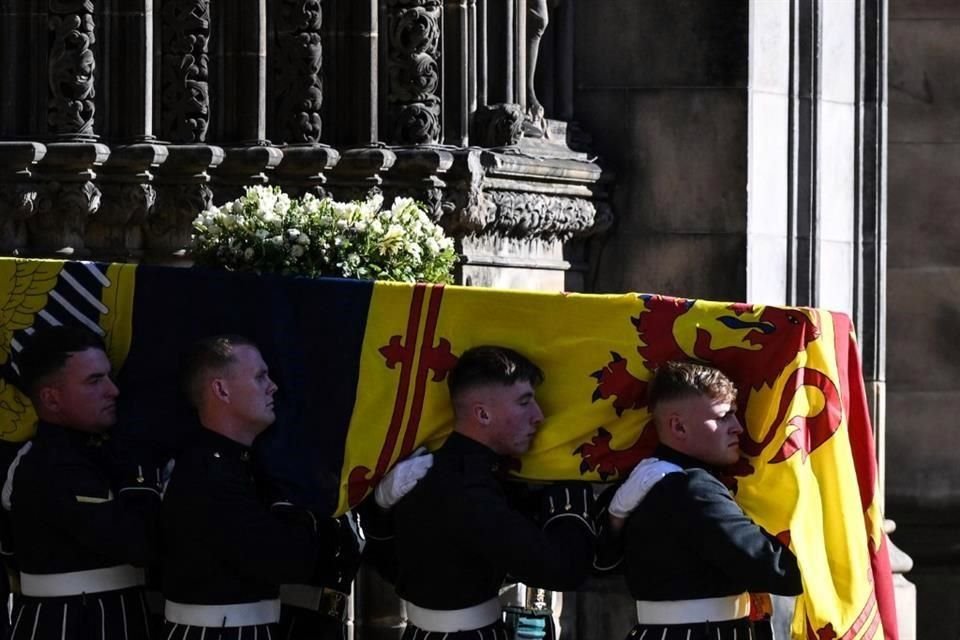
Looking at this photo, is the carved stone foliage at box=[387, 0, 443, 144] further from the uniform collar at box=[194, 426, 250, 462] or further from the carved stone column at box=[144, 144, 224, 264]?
the uniform collar at box=[194, 426, 250, 462]

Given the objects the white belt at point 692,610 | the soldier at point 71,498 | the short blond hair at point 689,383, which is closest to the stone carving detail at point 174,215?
the soldier at point 71,498

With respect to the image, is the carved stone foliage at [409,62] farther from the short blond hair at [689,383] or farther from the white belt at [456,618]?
the white belt at [456,618]

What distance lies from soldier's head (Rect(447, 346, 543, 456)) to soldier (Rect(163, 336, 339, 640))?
57cm

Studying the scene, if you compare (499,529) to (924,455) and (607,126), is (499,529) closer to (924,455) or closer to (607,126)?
(607,126)

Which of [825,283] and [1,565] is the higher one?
[825,283]

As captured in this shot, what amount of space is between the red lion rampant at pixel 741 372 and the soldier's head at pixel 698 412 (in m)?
0.09

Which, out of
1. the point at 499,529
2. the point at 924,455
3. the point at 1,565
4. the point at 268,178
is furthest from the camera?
the point at 924,455

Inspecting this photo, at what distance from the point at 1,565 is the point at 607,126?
12.6 ft

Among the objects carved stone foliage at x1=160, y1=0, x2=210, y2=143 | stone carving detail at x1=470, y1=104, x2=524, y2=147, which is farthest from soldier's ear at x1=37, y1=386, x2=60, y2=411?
stone carving detail at x1=470, y1=104, x2=524, y2=147

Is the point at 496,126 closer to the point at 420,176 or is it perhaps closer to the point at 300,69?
the point at 420,176

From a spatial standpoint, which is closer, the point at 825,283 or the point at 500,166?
the point at 500,166

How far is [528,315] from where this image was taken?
23.3 ft

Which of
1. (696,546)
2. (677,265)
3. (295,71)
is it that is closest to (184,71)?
(295,71)

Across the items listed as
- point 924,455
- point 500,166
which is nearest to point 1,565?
point 500,166
